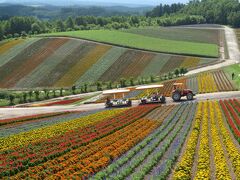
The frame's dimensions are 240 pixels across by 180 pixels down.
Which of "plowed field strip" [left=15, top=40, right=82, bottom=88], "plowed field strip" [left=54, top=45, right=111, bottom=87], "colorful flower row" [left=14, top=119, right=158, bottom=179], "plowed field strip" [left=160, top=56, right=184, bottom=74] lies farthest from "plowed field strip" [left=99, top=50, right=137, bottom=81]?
"colorful flower row" [left=14, top=119, right=158, bottom=179]

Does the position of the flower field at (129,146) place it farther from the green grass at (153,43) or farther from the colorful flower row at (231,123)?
the green grass at (153,43)

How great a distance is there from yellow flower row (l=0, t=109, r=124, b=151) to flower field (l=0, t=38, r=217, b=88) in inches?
2293

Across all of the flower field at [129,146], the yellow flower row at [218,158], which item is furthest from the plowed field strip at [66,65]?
the yellow flower row at [218,158]

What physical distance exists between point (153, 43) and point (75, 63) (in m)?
37.5

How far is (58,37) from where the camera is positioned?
153m

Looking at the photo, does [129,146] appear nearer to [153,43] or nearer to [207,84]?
[207,84]

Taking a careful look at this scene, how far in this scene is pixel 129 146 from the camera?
31.8 m

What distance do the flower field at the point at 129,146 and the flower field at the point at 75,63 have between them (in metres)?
60.2

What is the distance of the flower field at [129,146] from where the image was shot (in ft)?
80.9

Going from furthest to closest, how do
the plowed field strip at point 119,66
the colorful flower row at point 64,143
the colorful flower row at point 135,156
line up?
the plowed field strip at point 119,66
the colorful flower row at point 64,143
the colorful flower row at point 135,156

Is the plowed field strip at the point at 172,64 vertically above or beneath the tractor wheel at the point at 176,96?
above

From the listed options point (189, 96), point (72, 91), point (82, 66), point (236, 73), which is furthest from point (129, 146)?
point (82, 66)

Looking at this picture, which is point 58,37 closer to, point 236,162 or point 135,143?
point 135,143

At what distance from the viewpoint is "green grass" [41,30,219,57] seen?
428 feet
